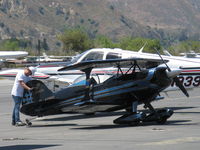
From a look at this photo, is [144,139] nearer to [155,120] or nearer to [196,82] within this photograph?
[155,120]

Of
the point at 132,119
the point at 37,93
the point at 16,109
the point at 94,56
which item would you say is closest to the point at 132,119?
the point at 132,119

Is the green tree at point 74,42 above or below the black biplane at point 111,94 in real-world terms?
below

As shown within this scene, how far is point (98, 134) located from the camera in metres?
14.4

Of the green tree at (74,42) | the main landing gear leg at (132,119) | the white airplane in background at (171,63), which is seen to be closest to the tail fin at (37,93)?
the main landing gear leg at (132,119)

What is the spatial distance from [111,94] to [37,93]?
2.16 m

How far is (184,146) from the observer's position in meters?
11.9

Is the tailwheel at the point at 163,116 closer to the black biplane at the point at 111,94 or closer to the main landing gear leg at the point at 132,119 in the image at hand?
the black biplane at the point at 111,94

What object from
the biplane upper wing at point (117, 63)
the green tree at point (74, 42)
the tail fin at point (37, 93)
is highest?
the biplane upper wing at point (117, 63)

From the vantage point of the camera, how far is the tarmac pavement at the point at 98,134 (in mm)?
12305

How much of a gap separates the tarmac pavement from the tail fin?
0.77 meters

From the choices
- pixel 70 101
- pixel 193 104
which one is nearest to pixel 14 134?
pixel 70 101

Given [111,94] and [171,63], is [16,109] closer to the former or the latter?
[111,94]

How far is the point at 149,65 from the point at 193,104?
6588 millimetres

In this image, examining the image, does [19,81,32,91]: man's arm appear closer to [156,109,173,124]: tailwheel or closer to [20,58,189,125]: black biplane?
[20,58,189,125]: black biplane
